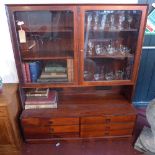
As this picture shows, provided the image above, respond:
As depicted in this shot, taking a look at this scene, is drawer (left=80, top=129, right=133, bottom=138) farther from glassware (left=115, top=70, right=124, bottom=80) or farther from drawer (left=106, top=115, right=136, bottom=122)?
glassware (left=115, top=70, right=124, bottom=80)

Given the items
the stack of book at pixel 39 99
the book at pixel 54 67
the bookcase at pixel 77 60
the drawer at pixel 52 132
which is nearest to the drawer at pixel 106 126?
the bookcase at pixel 77 60

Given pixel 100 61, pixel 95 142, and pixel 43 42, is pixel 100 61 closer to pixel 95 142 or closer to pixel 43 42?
pixel 43 42

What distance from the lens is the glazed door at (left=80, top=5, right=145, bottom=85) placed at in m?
1.59

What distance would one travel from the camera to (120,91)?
224 centimetres

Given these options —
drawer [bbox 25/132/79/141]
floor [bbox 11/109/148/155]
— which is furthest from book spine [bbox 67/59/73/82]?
floor [bbox 11/109/148/155]

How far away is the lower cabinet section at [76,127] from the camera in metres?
1.85

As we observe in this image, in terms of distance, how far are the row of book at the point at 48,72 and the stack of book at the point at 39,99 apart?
0.20 m

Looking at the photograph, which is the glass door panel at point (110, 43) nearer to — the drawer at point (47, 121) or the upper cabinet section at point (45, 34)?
the upper cabinet section at point (45, 34)

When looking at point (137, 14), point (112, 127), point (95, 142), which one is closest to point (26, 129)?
point (95, 142)

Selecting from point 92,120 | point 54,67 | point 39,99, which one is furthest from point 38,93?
point 92,120

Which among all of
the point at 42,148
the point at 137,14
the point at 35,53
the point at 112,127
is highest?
the point at 137,14

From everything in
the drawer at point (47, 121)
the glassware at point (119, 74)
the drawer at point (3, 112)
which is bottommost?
the drawer at point (47, 121)

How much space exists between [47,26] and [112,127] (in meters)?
1.27

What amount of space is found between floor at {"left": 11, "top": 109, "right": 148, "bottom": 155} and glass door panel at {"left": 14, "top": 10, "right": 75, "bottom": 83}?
0.75 m
